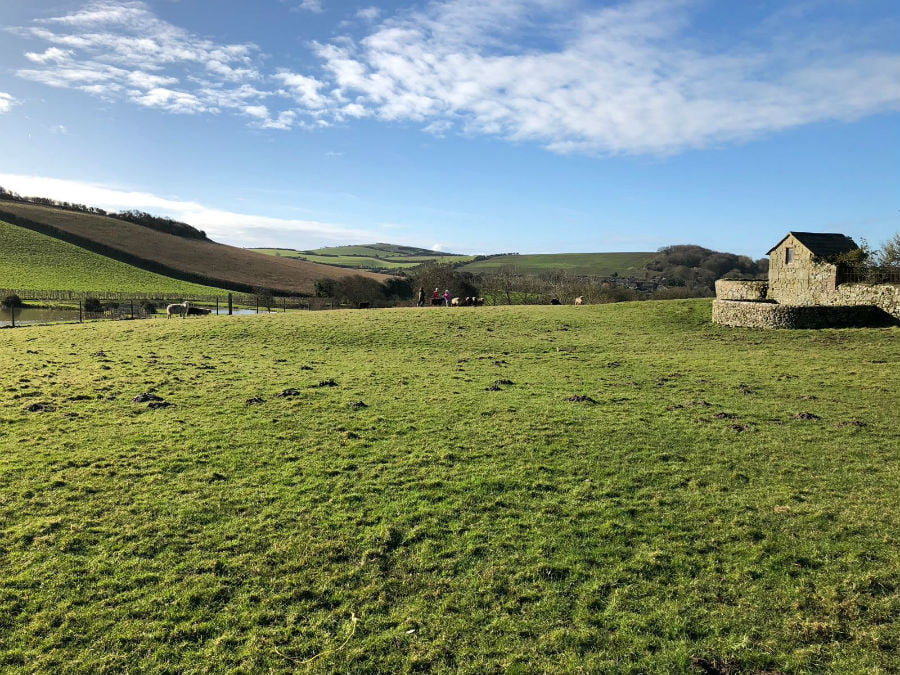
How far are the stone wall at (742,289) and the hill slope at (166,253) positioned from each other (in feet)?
208

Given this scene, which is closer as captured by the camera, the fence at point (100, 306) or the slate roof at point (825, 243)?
the slate roof at point (825, 243)

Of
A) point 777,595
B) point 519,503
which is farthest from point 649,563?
point 519,503

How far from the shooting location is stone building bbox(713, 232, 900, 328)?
26.5 m

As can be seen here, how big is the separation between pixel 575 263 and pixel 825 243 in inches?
5037

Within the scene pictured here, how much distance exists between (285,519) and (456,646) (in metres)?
3.78

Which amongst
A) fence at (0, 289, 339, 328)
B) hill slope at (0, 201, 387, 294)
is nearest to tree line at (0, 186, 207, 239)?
hill slope at (0, 201, 387, 294)

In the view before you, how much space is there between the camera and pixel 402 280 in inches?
3529

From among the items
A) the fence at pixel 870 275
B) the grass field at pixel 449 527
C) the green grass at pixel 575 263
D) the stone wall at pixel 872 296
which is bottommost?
the grass field at pixel 449 527

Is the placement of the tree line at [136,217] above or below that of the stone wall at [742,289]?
above

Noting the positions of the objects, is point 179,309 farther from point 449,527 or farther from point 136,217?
point 136,217

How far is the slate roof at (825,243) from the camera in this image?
1316 inches

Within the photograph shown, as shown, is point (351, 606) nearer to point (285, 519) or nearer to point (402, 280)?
point (285, 519)

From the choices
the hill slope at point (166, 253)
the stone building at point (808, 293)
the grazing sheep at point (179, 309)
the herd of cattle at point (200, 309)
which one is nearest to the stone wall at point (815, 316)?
the stone building at point (808, 293)

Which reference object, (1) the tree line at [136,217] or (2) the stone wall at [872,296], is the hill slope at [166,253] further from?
(2) the stone wall at [872,296]
